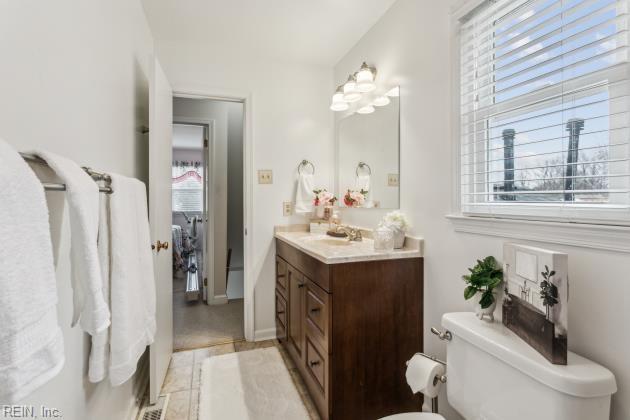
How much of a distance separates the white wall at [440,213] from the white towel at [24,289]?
4.57ft

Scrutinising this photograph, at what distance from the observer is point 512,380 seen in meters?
0.96

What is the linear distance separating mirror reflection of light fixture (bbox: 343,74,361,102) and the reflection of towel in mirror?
1.88ft

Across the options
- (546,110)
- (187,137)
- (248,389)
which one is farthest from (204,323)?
(187,137)

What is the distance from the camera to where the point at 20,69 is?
729mm

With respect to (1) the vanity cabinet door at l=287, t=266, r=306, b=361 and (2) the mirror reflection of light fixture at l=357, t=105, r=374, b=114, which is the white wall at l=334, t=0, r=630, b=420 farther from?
(1) the vanity cabinet door at l=287, t=266, r=306, b=361

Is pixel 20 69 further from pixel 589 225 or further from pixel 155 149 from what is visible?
pixel 589 225

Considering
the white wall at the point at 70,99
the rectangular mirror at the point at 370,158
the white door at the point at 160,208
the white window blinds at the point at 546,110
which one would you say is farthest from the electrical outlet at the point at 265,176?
the white window blinds at the point at 546,110

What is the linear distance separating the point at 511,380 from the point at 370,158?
1608mm

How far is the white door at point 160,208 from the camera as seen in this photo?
5.76ft

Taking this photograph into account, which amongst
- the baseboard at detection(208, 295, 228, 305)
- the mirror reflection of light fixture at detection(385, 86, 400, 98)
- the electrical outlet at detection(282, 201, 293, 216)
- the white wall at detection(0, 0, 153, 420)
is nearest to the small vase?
the mirror reflection of light fixture at detection(385, 86, 400, 98)

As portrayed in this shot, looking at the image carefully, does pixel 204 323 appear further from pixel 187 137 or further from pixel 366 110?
pixel 187 137

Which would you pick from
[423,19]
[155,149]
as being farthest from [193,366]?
[423,19]

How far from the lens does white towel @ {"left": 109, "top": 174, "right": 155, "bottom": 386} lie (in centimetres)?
105

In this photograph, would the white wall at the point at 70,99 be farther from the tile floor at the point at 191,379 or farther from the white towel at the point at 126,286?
the tile floor at the point at 191,379
